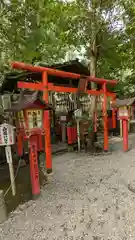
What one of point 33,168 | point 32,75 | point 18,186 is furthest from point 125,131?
point 33,168

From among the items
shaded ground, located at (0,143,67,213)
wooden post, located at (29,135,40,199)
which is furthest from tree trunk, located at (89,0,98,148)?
wooden post, located at (29,135,40,199)

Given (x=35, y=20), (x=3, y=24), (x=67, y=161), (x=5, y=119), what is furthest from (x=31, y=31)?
(x=67, y=161)

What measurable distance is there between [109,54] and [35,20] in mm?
5510

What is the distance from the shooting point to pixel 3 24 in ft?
22.6

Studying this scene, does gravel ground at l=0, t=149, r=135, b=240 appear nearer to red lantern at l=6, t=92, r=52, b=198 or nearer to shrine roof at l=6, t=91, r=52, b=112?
red lantern at l=6, t=92, r=52, b=198

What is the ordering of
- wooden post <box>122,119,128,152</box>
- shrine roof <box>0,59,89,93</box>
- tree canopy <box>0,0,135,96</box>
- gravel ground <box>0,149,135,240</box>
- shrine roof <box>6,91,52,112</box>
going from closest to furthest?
gravel ground <box>0,149,135,240</box>, shrine roof <box>6,91,52,112</box>, tree canopy <box>0,0,135,96</box>, wooden post <box>122,119,128,152</box>, shrine roof <box>0,59,89,93</box>

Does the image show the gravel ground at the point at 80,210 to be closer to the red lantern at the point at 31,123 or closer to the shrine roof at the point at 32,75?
the red lantern at the point at 31,123

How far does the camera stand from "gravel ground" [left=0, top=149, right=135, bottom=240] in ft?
11.0

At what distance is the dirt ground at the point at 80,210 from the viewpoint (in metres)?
3.36

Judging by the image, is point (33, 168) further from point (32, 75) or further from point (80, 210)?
point (32, 75)

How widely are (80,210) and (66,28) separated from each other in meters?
8.61

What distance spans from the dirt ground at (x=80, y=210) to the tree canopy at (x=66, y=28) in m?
4.53

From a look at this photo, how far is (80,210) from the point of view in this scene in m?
4.05

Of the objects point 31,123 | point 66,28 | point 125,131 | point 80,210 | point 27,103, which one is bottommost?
point 80,210
